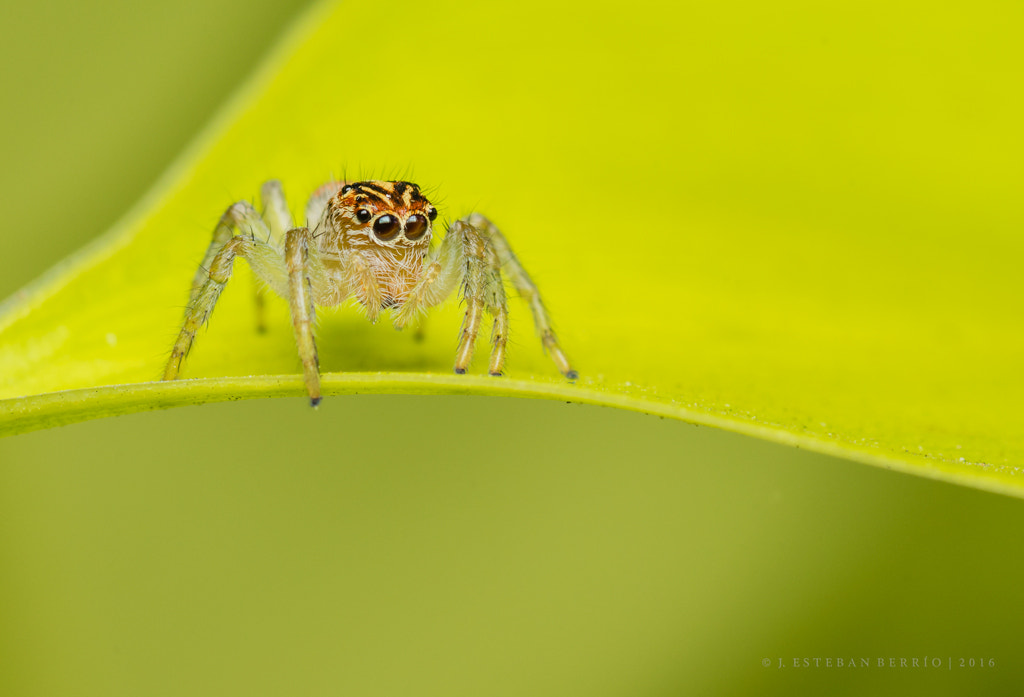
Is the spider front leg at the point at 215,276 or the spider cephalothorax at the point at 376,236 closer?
the spider front leg at the point at 215,276

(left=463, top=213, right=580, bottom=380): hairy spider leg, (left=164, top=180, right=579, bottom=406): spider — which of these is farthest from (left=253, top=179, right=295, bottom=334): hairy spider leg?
(left=463, top=213, right=580, bottom=380): hairy spider leg

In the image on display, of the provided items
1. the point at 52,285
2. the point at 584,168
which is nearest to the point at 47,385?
the point at 52,285

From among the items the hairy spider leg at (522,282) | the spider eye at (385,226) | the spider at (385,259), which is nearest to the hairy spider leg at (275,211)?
the spider at (385,259)

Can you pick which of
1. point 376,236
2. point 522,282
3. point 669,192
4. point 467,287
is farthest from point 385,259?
point 669,192

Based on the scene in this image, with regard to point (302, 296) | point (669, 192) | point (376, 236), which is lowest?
point (302, 296)

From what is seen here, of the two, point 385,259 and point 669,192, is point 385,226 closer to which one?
point 385,259

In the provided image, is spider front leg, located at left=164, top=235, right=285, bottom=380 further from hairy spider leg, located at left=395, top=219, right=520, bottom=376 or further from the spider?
hairy spider leg, located at left=395, top=219, right=520, bottom=376

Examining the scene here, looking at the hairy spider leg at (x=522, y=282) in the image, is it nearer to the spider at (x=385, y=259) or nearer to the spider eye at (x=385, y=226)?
the spider at (x=385, y=259)
